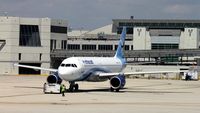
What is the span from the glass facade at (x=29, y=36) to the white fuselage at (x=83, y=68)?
238 ft

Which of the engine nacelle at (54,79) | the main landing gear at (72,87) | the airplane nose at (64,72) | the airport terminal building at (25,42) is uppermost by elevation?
the airport terminal building at (25,42)

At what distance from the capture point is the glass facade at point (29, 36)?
5517 inches

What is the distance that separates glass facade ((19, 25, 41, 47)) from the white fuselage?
72.5 metres

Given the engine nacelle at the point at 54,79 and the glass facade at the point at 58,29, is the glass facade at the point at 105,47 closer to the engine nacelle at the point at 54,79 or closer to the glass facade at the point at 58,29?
the glass facade at the point at 58,29

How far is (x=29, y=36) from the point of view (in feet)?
460

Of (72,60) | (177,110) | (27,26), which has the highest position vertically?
(27,26)

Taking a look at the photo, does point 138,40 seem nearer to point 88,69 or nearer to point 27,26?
point 27,26

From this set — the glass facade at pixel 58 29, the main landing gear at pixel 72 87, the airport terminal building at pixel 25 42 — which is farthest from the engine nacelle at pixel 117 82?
the glass facade at pixel 58 29

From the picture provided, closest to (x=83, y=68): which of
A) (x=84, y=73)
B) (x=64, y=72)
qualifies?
(x=84, y=73)

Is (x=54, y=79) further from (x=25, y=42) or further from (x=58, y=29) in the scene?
(x=58, y=29)

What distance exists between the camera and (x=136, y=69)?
13775 cm

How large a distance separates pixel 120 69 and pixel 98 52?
76.0 m

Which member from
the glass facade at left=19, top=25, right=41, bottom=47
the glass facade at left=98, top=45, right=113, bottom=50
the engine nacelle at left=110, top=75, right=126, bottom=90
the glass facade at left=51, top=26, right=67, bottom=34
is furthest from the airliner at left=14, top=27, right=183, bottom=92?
the glass facade at left=98, top=45, right=113, bottom=50

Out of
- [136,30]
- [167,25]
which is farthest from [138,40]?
[167,25]
